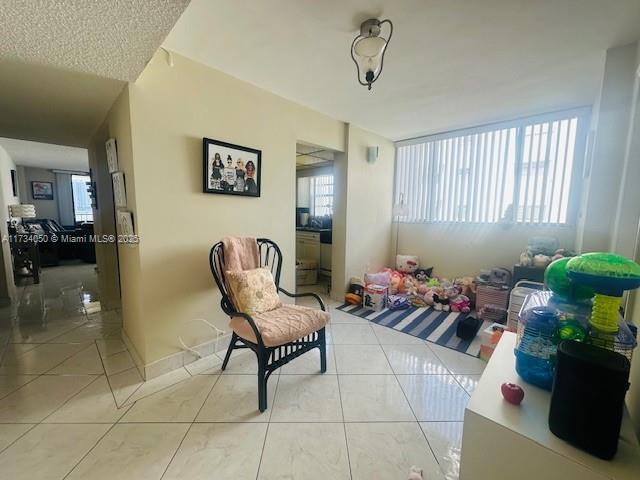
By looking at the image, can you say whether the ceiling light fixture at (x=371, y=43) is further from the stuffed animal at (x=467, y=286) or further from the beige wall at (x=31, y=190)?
the beige wall at (x=31, y=190)

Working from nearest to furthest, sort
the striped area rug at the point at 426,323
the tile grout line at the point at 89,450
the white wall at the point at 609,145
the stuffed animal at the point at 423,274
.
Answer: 1. the tile grout line at the point at 89,450
2. the white wall at the point at 609,145
3. the striped area rug at the point at 426,323
4. the stuffed animal at the point at 423,274

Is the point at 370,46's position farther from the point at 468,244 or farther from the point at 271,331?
the point at 468,244

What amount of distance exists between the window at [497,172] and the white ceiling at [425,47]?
15.2 inches

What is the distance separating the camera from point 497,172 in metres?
3.32

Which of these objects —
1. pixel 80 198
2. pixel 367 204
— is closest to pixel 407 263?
pixel 367 204

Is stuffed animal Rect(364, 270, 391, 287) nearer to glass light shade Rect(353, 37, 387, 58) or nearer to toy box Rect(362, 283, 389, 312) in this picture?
toy box Rect(362, 283, 389, 312)

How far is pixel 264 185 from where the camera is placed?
246 cm

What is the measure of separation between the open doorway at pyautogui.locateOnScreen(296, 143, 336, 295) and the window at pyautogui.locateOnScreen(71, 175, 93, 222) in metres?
6.99

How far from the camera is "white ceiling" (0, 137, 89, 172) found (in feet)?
14.9

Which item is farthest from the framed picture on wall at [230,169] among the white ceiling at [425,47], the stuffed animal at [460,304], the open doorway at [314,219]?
the stuffed animal at [460,304]

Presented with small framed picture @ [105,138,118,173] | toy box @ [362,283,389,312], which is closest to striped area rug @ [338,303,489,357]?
toy box @ [362,283,389,312]

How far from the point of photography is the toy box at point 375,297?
10.7 feet

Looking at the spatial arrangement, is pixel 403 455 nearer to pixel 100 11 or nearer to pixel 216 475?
pixel 216 475

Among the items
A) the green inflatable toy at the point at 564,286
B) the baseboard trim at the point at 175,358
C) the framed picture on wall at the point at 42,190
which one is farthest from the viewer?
the framed picture on wall at the point at 42,190
